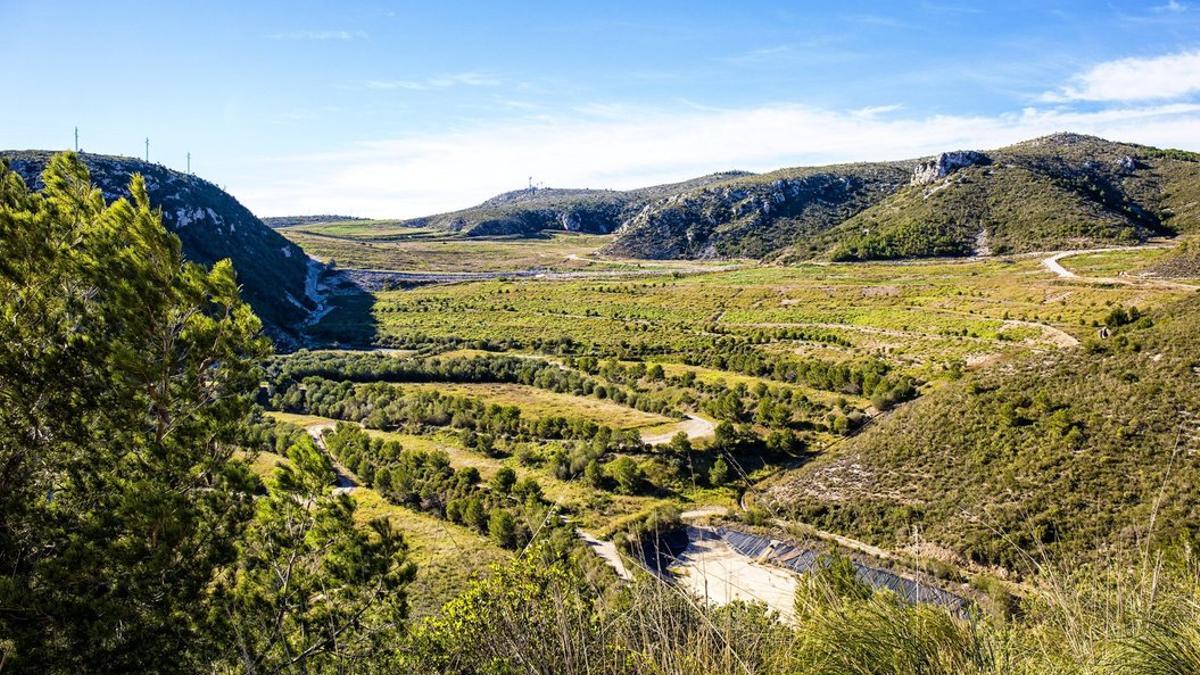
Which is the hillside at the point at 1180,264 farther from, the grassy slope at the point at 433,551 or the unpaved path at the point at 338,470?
the unpaved path at the point at 338,470

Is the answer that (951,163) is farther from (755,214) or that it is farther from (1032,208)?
(755,214)

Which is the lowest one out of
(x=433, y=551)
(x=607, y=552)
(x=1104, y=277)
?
(x=433, y=551)

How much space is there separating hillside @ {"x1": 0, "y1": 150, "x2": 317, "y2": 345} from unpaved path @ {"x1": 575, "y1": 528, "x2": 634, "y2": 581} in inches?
2723

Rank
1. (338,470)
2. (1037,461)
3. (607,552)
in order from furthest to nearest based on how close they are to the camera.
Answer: (338,470)
(607,552)
(1037,461)

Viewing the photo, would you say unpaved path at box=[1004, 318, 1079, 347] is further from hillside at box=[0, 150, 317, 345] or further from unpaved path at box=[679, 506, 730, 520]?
hillside at box=[0, 150, 317, 345]

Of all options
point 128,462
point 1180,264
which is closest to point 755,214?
point 1180,264

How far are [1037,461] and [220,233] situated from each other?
437 ft

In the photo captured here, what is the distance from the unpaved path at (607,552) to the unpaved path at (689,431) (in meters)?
11.8

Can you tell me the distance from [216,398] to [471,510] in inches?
912

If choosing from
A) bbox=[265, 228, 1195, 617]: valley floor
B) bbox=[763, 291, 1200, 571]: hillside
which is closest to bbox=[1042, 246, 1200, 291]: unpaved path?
bbox=[265, 228, 1195, 617]: valley floor

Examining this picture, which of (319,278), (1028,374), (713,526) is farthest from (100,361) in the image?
(319,278)

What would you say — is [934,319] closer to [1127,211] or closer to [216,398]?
[216,398]

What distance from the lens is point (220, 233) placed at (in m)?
120

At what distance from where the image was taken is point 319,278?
147 metres
